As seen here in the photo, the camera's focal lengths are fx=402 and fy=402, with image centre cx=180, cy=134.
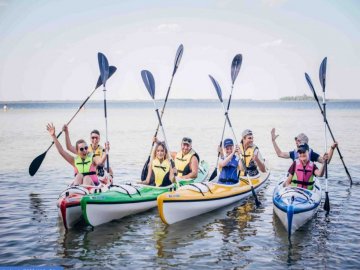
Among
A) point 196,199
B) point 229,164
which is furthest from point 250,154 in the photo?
point 196,199

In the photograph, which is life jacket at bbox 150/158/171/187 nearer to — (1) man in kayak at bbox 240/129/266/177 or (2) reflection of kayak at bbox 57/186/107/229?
(2) reflection of kayak at bbox 57/186/107/229

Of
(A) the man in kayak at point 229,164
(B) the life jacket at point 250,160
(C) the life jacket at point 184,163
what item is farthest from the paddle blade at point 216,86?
(A) the man in kayak at point 229,164

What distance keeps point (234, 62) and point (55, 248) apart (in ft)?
25.5

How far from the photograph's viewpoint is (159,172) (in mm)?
9102

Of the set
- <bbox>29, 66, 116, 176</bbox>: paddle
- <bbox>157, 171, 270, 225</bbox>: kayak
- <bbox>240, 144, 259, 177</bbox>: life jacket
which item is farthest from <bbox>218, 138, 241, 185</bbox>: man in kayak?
<bbox>29, 66, 116, 176</bbox>: paddle

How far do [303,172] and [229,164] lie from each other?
172 cm

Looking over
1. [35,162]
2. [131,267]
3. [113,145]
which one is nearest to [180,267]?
[131,267]

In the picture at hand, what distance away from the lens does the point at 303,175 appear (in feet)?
26.7

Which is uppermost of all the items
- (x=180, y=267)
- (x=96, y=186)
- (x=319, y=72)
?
(x=319, y=72)

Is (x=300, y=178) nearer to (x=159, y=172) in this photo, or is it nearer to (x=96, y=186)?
(x=159, y=172)

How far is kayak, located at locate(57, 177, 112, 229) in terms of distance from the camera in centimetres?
725

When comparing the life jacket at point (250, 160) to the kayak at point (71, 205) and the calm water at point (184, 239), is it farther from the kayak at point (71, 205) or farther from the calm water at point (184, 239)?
the kayak at point (71, 205)

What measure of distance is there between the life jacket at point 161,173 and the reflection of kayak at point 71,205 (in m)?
1.81

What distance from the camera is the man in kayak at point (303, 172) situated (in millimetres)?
7984
